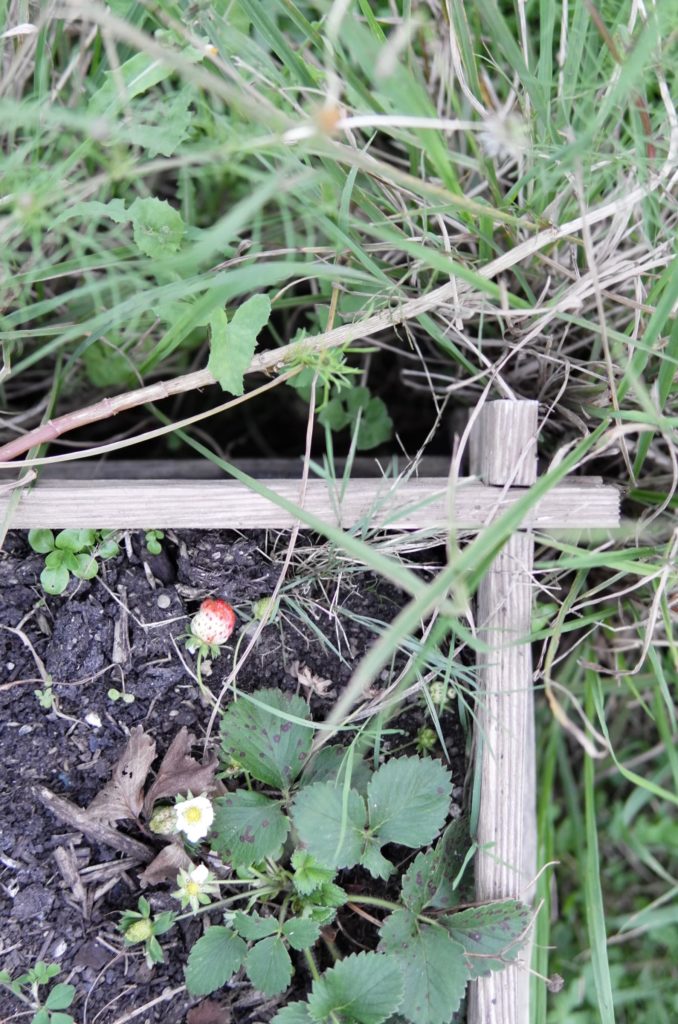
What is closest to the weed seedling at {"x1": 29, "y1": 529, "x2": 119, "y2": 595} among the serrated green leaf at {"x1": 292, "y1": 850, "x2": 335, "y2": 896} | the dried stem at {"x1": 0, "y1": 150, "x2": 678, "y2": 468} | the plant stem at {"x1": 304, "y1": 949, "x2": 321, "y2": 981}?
the dried stem at {"x1": 0, "y1": 150, "x2": 678, "y2": 468}

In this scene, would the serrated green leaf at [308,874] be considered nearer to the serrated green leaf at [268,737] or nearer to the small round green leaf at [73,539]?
the serrated green leaf at [268,737]

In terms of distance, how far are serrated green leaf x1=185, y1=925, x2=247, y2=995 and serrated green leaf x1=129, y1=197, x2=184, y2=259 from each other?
88cm

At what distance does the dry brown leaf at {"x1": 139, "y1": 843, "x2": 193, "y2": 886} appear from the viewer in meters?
1.07

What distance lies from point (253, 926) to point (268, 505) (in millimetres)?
540

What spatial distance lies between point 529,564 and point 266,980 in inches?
24.9

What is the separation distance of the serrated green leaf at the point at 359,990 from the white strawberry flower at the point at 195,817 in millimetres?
239

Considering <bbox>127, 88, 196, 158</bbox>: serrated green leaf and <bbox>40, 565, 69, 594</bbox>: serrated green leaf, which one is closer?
<bbox>127, 88, 196, 158</bbox>: serrated green leaf

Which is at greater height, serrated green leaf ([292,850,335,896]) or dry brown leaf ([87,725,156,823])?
dry brown leaf ([87,725,156,823])

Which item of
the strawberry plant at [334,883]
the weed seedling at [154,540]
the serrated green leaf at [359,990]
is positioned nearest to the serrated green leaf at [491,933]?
the strawberry plant at [334,883]

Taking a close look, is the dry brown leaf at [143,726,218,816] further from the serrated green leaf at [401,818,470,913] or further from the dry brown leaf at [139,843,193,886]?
the serrated green leaf at [401,818,470,913]

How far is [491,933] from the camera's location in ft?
3.45

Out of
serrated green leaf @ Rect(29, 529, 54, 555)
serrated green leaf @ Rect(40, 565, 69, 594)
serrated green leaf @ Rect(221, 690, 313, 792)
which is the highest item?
serrated green leaf @ Rect(29, 529, 54, 555)

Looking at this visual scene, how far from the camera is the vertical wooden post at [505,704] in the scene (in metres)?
1.08

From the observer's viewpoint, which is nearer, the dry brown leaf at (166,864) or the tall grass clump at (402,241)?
the tall grass clump at (402,241)
